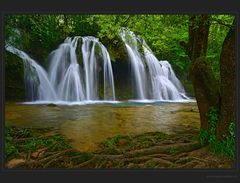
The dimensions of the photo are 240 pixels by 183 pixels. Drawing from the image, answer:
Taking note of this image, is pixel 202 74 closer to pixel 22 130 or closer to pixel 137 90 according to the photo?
pixel 137 90

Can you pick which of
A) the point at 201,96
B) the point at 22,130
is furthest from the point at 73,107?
the point at 201,96

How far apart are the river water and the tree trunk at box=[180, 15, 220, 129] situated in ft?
0.59

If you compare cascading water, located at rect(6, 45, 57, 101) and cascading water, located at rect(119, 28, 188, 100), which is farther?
cascading water, located at rect(119, 28, 188, 100)

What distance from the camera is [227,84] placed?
469cm

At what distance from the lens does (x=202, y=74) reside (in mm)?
4996

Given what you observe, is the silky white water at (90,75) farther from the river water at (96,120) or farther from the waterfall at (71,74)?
the river water at (96,120)

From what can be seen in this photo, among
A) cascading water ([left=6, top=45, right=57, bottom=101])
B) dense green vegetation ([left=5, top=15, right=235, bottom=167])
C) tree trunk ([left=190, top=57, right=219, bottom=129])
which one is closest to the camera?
dense green vegetation ([left=5, top=15, right=235, bottom=167])

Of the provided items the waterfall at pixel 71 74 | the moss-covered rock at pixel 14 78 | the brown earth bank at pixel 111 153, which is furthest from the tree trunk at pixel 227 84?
the moss-covered rock at pixel 14 78

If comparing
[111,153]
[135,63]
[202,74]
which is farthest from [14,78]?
[135,63]

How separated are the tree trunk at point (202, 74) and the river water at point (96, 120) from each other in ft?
0.59

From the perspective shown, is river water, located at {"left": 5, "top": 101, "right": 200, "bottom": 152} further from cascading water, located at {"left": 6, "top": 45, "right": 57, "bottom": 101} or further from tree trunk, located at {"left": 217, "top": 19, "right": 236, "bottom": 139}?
tree trunk, located at {"left": 217, "top": 19, "right": 236, "bottom": 139}

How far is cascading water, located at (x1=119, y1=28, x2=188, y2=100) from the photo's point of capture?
230 inches

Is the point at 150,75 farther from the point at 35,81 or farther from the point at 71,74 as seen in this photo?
the point at 35,81

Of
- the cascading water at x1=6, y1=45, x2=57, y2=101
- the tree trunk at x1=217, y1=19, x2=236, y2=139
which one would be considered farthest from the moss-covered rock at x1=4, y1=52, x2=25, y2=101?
the tree trunk at x1=217, y1=19, x2=236, y2=139
